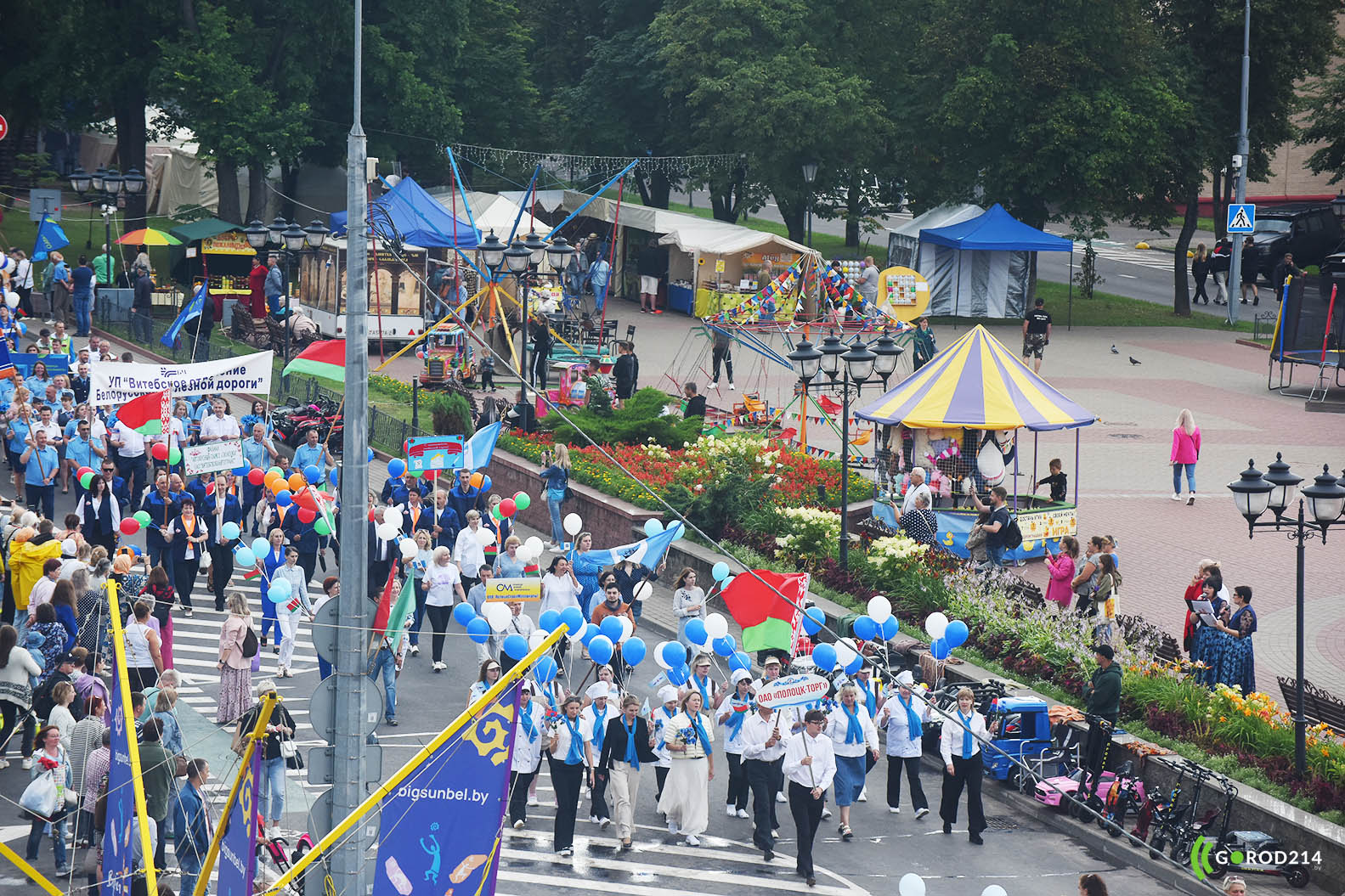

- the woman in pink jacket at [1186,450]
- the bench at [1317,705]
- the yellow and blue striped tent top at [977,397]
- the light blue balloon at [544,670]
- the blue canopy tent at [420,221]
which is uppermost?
the blue canopy tent at [420,221]

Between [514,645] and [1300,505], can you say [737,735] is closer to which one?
[514,645]

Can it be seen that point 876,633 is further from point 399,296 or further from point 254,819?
point 399,296

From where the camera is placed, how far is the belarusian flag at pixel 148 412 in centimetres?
2375

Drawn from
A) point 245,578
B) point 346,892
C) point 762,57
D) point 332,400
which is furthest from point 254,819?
point 762,57

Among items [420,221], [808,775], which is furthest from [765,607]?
[420,221]

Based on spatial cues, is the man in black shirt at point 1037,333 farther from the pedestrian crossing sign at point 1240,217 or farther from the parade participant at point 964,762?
the parade participant at point 964,762

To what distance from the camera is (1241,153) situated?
45000 millimetres

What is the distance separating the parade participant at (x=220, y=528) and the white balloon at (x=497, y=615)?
5.00 meters

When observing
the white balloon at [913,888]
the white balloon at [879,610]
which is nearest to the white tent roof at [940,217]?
the white balloon at [879,610]

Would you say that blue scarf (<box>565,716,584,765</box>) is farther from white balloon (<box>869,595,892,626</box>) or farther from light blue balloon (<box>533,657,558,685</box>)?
white balloon (<box>869,595,892,626</box>)

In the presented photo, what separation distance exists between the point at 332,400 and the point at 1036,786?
1656 cm

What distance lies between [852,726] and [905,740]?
2.30 ft

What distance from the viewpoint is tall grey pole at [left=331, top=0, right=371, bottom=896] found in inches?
448

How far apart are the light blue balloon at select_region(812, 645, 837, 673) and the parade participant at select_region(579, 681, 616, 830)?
77.1 inches
